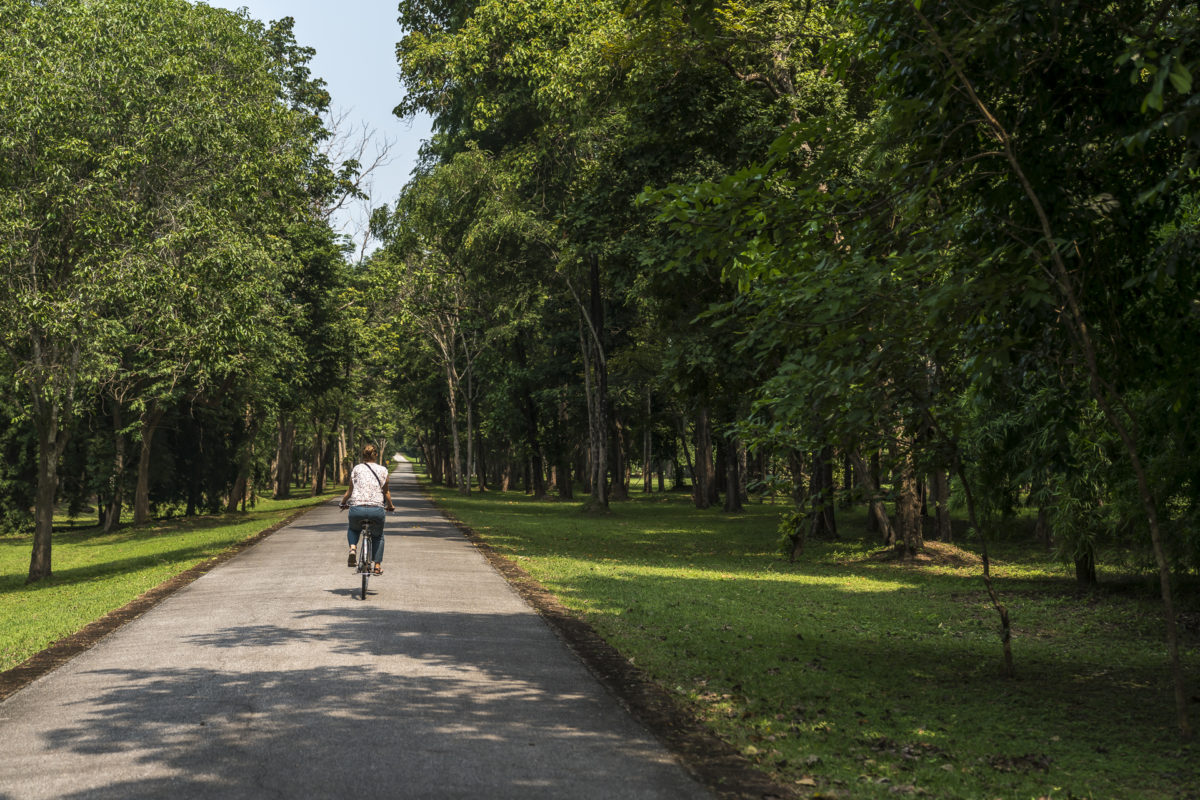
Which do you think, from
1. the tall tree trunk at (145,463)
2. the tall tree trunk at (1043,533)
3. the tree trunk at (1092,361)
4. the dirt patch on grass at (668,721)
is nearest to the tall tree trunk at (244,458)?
the tall tree trunk at (145,463)

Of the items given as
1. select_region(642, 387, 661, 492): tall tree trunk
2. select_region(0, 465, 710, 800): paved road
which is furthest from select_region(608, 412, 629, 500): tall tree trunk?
select_region(0, 465, 710, 800): paved road

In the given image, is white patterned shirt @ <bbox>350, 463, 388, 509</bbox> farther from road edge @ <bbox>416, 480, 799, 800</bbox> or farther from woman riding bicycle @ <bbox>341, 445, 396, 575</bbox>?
road edge @ <bbox>416, 480, 799, 800</bbox>

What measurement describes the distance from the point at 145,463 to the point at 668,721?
1351 inches

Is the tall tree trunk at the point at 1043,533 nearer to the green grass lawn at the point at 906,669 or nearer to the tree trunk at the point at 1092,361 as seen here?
the green grass lawn at the point at 906,669

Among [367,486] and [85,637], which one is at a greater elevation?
[367,486]

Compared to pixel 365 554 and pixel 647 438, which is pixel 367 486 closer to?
pixel 365 554

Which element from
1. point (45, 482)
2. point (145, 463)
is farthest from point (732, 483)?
point (45, 482)

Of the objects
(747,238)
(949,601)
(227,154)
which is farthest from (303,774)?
(227,154)

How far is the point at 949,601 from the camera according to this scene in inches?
647

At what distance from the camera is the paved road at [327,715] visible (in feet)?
18.4

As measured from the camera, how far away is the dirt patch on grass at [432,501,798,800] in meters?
5.71

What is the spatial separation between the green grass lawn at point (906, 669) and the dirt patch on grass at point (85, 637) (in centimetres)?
505

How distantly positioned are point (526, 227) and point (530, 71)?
4752mm

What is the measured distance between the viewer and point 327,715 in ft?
23.3
